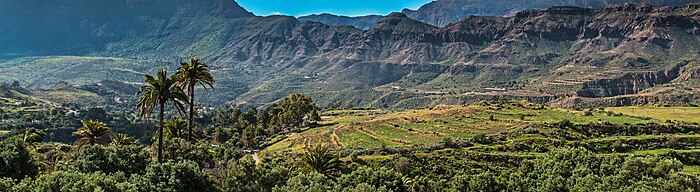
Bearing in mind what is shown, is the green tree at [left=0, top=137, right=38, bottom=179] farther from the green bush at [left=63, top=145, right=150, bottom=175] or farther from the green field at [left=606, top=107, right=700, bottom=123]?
the green field at [left=606, top=107, right=700, bottom=123]

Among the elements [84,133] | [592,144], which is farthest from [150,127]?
[592,144]

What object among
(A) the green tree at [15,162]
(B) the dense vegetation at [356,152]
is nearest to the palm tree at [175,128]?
(B) the dense vegetation at [356,152]

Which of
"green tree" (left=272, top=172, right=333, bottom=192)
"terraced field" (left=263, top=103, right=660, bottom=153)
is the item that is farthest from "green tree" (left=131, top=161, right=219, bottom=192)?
"terraced field" (left=263, top=103, right=660, bottom=153)

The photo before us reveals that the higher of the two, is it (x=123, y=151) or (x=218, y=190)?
(x=123, y=151)

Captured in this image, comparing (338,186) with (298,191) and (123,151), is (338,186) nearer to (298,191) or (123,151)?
(298,191)

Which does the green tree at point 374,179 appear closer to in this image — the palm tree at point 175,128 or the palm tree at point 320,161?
the palm tree at point 320,161

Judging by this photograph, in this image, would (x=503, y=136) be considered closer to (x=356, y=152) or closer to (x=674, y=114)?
(x=356, y=152)

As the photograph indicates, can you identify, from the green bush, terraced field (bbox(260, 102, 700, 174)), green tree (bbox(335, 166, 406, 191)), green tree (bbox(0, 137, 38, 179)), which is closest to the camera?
green tree (bbox(0, 137, 38, 179))

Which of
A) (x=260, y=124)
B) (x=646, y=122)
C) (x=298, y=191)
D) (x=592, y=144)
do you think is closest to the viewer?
(x=298, y=191)

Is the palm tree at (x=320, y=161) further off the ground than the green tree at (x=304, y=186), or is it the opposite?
the green tree at (x=304, y=186)

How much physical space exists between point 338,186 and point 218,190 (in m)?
12.8

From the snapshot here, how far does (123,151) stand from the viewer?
43.7 metres

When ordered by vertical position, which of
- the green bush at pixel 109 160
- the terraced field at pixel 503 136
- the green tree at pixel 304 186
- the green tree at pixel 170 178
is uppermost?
the green bush at pixel 109 160

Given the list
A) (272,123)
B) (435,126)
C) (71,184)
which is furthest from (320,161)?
(272,123)
